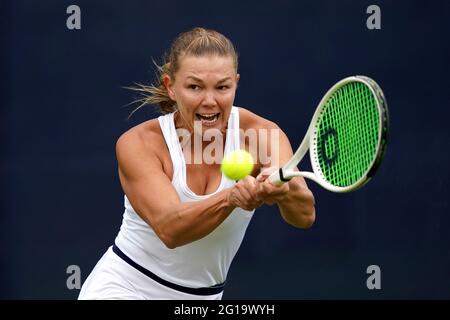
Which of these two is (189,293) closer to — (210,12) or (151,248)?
(151,248)

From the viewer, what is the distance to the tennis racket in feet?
8.52

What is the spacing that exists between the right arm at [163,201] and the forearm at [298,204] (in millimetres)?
208

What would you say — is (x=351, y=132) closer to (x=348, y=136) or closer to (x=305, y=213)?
(x=348, y=136)

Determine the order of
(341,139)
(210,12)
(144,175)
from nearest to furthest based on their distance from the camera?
(341,139), (144,175), (210,12)

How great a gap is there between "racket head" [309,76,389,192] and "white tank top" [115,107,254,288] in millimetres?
430

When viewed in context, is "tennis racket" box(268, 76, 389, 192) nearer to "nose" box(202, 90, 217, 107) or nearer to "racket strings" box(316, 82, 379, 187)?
"racket strings" box(316, 82, 379, 187)

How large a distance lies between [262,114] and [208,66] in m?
1.47

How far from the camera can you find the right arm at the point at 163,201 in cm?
305

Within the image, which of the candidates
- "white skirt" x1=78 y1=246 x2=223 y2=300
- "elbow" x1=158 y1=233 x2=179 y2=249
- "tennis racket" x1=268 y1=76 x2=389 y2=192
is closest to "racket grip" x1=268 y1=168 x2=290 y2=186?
"tennis racket" x1=268 y1=76 x2=389 y2=192

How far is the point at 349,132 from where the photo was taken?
287 centimetres

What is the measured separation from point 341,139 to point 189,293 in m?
0.86

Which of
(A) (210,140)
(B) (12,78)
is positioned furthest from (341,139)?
(B) (12,78)

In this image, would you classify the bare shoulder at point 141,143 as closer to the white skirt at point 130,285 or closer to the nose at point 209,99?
the nose at point 209,99

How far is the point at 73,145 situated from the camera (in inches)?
187
